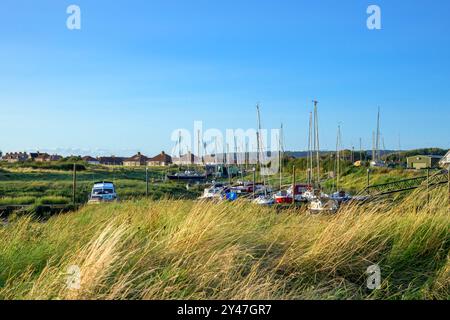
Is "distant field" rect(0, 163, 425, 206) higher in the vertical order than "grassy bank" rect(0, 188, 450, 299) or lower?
lower

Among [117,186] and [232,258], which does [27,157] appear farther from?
[232,258]

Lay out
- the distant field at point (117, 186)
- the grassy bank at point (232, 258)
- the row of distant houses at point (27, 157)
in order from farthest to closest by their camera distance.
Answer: the row of distant houses at point (27, 157), the distant field at point (117, 186), the grassy bank at point (232, 258)

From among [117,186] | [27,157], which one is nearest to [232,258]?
[117,186]

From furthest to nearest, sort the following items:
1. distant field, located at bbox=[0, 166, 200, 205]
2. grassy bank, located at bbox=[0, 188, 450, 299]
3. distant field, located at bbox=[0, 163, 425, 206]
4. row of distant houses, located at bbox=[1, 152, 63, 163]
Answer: row of distant houses, located at bbox=[1, 152, 63, 163] < distant field, located at bbox=[0, 163, 425, 206] < distant field, located at bbox=[0, 166, 200, 205] < grassy bank, located at bbox=[0, 188, 450, 299]

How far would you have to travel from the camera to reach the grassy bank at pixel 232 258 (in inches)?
171

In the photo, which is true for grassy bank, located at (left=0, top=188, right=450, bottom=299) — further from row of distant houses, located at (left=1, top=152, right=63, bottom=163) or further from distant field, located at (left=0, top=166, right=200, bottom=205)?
row of distant houses, located at (left=1, top=152, right=63, bottom=163)

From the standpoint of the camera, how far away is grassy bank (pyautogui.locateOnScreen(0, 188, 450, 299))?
4332 mm

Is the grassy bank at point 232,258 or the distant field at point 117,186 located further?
the distant field at point 117,186

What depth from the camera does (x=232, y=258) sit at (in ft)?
16.3

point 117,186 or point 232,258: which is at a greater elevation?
point 232,258

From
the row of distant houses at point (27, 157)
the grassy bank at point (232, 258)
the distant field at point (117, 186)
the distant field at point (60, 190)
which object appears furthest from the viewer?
the row of distant houses at point (27, 157)

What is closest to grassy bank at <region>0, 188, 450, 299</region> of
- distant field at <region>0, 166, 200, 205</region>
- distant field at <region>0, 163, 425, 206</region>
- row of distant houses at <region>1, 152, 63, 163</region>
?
distant field at <region>0, 166, 200, 205</region>

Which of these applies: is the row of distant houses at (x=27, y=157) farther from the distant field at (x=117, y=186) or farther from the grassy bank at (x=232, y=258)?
the grassy bank at (x=232, y=258)

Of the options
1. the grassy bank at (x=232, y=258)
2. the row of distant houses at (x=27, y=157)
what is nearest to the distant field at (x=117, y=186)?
the grassy bank at (x=232, y=258)
